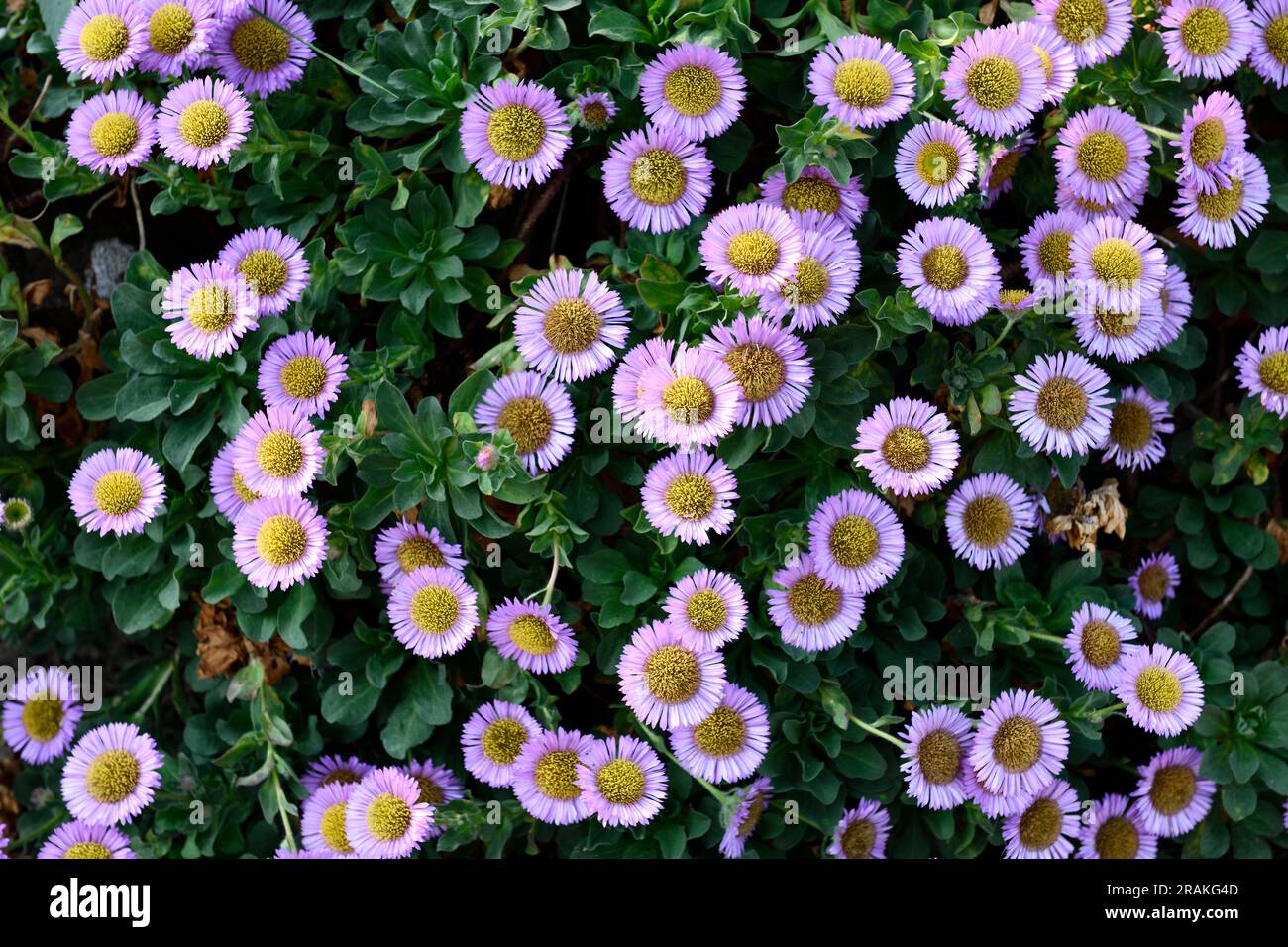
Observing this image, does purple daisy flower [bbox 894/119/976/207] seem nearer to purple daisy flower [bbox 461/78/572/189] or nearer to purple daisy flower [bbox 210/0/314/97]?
purple daisy flower [bbox 461/78/572/189]

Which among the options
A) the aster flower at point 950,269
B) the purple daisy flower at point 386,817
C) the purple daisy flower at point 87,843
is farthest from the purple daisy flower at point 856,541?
the purple daisy flower at point 87,843

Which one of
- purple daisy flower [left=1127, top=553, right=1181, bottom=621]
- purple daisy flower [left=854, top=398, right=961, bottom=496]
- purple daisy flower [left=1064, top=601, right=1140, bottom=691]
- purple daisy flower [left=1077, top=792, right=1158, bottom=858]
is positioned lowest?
purple daisy flower [left=1077, top=792, right=1158, bottom=858]

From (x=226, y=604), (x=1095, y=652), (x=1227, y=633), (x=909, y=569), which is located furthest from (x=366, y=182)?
(x=1227, y=633)

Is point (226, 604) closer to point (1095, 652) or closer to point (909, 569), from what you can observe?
point (909, 569)

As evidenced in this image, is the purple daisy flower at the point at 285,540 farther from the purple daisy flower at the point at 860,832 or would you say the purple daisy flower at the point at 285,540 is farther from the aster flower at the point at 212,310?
the purple daisy flower at the point at 860,832

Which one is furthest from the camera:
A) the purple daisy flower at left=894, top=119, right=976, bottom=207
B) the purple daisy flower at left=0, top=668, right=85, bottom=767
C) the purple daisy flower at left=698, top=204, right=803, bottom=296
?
the purple daisy flower at left=0, top=668, right=85, bottom=767

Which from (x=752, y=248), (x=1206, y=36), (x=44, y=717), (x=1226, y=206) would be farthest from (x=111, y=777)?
(x=1206, y=36)

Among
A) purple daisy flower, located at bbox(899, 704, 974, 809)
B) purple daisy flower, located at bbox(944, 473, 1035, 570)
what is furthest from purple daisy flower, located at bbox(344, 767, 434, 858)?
purple daisy flower, located at bbox(944, 473, 1035, 570)

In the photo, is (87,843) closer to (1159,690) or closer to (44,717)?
(44,717)
